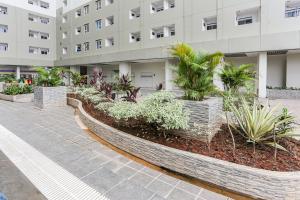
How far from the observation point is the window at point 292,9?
43.4 feet

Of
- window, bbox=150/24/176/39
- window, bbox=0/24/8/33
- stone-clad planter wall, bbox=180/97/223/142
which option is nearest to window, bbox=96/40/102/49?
window, bbox=150/24/176/39

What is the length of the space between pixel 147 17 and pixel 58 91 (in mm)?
13496

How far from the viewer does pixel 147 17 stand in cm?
1988

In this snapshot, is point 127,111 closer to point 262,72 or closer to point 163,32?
point 262,72

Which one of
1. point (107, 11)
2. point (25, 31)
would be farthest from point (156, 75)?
point (25, 31)

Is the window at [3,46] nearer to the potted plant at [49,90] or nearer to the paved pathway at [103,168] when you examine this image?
the potted plant at [49,90]

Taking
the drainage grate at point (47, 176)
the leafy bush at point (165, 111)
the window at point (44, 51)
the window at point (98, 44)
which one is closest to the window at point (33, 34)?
the window at point (44, 51)

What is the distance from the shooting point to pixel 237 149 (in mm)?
3865

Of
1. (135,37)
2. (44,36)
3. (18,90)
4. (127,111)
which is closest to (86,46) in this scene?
(135,37)

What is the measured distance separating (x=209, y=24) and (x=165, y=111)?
15.2 metres

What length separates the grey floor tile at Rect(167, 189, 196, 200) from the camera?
295 cm

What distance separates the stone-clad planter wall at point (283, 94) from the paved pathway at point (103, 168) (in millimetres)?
14394

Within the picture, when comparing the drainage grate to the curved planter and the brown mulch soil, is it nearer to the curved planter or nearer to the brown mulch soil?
the curved planter

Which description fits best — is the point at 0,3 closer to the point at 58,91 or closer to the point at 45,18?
the point at 45,18
